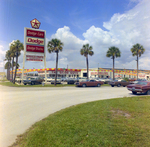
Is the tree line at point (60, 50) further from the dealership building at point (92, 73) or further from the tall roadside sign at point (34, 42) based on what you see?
the dealership building at point (92, 73)

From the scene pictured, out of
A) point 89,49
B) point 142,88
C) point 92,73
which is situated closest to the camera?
point 142,88

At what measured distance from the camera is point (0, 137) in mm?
4773

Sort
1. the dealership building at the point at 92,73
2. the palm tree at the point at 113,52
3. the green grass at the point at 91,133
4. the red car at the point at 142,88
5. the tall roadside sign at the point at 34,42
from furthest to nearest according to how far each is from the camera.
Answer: the dealership building at the point at 92,73
the palm tree at the point at 113,52
the tall roadside sign at the point at 34,42
the red car at the point at 142,88
the green grass at the point at 91,133

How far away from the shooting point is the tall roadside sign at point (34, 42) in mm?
30906

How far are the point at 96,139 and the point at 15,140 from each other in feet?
8.24

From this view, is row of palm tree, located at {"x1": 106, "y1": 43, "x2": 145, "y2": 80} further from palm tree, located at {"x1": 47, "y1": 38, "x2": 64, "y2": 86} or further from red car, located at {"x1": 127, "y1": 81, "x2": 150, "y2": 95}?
red car, located at {"x1": 127, "y1": 81, "x2": 150, "y2": 95}

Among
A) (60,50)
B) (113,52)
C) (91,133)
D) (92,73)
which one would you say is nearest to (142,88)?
(91,133)

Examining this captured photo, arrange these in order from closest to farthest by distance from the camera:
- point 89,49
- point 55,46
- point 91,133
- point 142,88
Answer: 1. point 91,133
2. point 142,88
3. point 55,46
4. point 89,49

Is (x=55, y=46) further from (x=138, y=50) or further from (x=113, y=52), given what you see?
(x=138, y=50)

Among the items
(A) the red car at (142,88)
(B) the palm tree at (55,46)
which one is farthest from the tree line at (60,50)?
(A) the red car at (142,88)

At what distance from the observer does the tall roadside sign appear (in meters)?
30.9

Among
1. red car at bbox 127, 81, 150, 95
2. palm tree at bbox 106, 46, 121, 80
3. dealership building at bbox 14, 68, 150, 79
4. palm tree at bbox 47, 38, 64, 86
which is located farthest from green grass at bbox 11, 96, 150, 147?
dealership building at bbox 14, 68, 150, 79

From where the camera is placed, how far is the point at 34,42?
3164cm

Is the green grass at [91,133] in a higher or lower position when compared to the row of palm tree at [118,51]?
lower
